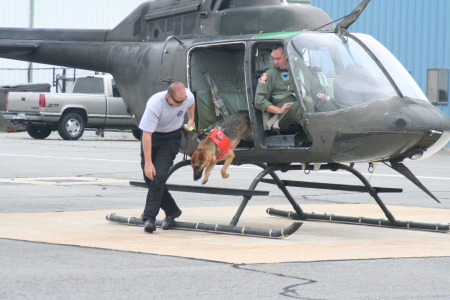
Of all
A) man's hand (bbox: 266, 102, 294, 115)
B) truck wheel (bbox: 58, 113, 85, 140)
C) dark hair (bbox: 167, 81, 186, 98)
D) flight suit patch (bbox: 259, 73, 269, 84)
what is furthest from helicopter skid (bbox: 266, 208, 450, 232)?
truck wheel (bbox: 58, 113, 85, 140)

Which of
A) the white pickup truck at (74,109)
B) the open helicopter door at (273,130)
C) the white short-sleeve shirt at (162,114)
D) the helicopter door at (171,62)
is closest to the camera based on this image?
the white short-sleeve shirt at (162,114)

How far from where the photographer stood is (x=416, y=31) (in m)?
29.0

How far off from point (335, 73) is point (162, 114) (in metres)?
1.92

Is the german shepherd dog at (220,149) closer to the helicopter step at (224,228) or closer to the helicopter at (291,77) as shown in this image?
the helicopter at (291,77)

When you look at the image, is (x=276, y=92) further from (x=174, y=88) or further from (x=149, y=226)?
(x=149, y=226)

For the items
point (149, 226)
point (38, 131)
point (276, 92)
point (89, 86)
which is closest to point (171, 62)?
point (276, 92)

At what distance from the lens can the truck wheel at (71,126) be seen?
94.8 feet

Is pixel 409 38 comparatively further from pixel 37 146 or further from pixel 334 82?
pixel 334 82

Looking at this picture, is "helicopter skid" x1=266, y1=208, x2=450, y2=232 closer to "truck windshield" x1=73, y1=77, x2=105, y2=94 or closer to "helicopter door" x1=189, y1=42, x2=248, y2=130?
"helicopter door" x1=189, y1=42, x2=248, y2=130

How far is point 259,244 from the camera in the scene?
326 inches

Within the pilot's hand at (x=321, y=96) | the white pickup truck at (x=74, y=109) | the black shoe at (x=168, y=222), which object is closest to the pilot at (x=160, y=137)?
the black shoe at (x=168, y=222)

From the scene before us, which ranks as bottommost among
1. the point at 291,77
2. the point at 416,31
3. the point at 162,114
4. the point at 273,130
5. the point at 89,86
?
the point at 273,130

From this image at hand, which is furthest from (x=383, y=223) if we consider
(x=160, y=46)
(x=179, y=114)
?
(x=160, y=46)

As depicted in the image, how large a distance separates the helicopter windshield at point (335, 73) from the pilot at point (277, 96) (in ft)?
0.70
